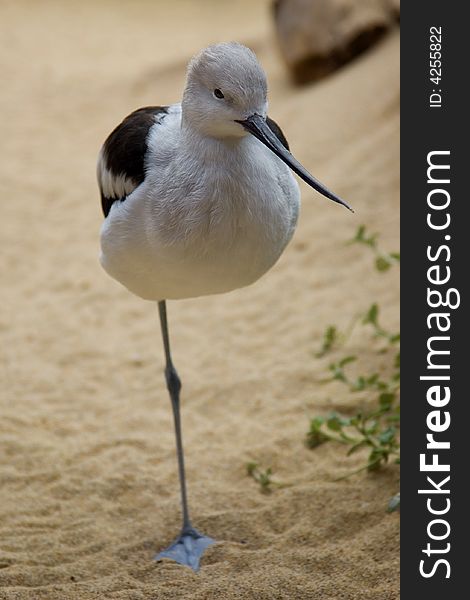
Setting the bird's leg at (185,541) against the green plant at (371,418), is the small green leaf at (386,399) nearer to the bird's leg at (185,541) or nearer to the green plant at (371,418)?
the green plant at (371,418)

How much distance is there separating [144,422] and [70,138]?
15.1 ft

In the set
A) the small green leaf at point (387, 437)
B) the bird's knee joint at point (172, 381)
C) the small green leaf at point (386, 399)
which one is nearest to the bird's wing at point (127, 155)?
the bird's knee joint at point (172, 381)

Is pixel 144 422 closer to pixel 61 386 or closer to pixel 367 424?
pixel 61 386

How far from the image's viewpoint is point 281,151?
8.07ft

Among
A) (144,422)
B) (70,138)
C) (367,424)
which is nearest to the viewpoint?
(367,424)

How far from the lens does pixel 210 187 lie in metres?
2.60

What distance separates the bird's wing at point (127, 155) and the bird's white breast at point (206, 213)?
0.06m

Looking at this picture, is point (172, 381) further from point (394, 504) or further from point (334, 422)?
point (394, 504)

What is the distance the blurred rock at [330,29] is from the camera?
798 cm

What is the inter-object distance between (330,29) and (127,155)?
559cm

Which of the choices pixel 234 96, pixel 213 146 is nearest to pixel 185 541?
pixel 213 146

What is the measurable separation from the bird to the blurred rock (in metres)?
5.46

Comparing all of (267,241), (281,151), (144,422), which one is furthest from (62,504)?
(281,151)

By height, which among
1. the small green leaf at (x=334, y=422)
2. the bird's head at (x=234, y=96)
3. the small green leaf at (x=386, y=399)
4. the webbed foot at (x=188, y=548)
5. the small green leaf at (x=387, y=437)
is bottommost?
the webbed foot at (x=188, y=548)
